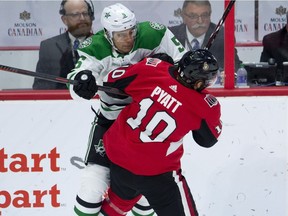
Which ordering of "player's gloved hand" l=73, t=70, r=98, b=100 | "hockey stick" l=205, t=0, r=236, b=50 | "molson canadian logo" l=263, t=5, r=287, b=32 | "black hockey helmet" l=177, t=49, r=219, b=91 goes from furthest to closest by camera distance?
"molson canadian logo" l=263, t=5, r=287, b=32, "hockey stick" l=205, t=0, r=236, b=50, "player's gloved hand" l=73, t=70, r=98, b=100, "black hockey helmet" l=177, t=49, r=219, b=91

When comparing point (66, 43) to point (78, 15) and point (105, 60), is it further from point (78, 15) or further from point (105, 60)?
point (105, 60)

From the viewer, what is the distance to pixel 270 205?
148 inches

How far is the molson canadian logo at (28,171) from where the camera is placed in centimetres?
370

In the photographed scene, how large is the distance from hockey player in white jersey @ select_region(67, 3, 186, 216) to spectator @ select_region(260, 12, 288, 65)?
0.64 m

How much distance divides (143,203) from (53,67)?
83 cm

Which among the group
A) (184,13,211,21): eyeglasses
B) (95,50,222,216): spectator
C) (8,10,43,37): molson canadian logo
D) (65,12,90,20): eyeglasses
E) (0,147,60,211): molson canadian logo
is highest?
(65,12,90,20): eyeglasses

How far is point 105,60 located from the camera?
10.6ft

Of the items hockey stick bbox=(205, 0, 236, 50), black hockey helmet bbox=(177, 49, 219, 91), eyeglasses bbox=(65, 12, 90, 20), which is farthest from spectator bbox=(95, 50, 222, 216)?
eyeglasses bbox=(65, 12, 90, 20)

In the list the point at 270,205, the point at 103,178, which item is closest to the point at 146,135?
the point at 103,178

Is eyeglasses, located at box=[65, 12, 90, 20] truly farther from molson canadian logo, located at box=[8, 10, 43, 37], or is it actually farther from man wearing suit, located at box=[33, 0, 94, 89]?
molson canadian logo, located at box=[8, 10, 43, 37]

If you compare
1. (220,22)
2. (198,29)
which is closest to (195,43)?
(198,29)

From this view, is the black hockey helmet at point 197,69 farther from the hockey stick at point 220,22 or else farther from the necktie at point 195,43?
the necktie at point 195,43

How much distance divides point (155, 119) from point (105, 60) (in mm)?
397

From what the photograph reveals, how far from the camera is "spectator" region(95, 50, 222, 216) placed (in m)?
2.99
